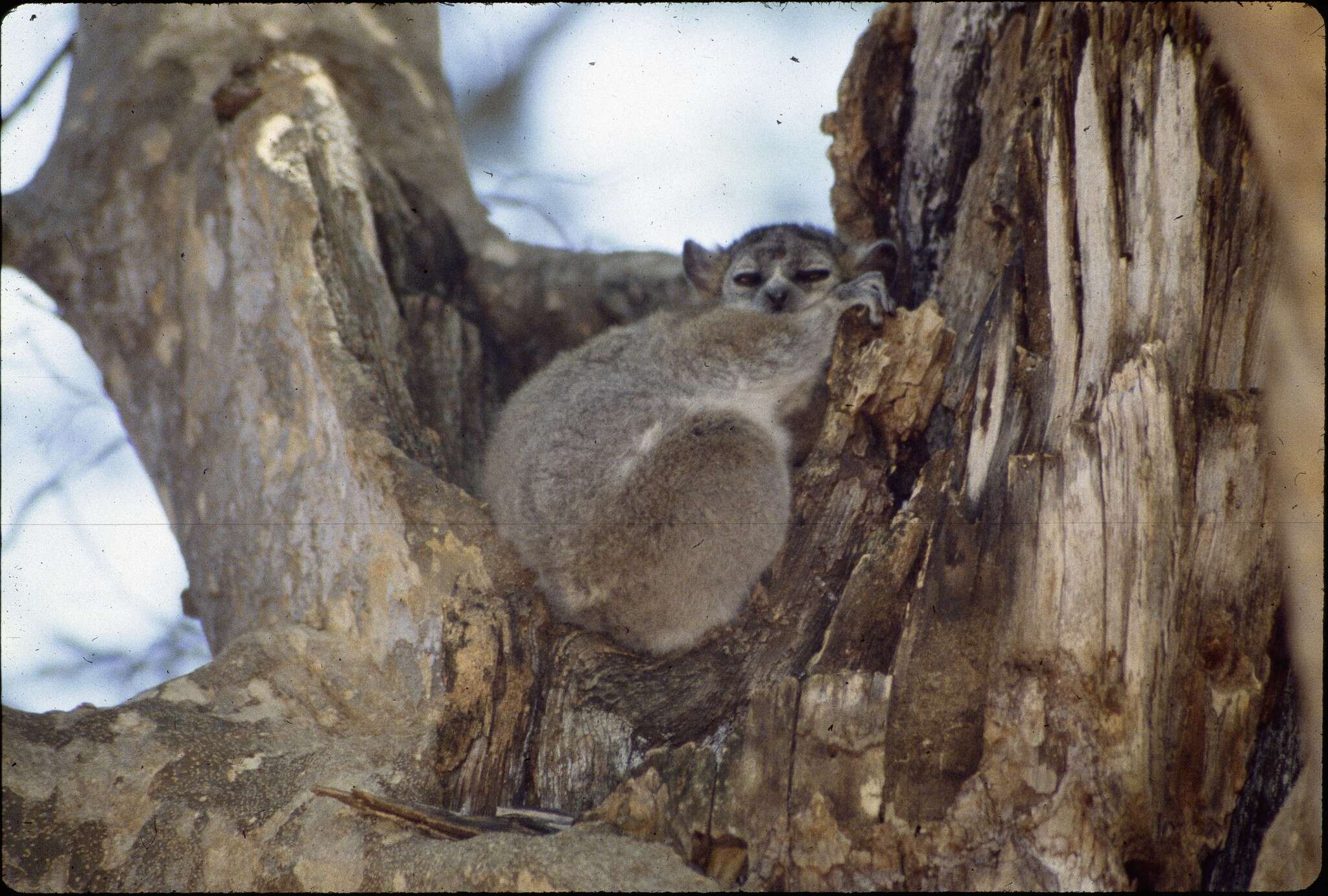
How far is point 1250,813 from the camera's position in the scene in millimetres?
2379

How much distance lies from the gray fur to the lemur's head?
58mm

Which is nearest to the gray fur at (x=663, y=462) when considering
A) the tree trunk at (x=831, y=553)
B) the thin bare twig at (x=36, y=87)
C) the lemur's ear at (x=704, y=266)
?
the tree trunk at (x=831, y=553)

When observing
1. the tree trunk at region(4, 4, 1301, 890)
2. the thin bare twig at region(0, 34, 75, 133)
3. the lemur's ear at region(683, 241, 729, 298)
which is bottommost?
the tree trunk at region(4, 4, 1301, 890)

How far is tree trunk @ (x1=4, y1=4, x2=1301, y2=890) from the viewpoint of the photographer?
242 cm

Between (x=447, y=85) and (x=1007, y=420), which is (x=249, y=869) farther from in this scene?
(x=447, y=85)

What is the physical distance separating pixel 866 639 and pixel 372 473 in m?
1.70

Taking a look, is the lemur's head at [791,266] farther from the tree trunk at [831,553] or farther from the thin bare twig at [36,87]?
the thin bare twig at [36,87]

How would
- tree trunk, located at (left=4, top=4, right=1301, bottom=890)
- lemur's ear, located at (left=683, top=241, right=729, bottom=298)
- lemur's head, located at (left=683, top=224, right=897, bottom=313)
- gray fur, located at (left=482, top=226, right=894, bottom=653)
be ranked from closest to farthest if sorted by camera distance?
tree trunk, located at (left=4, top=4, right=1301, bottom=890)
gray fur, located at (left=482, top=226, right=894, bottom=653)
lemur's head, located at (left=683, top=224, right=897, bottom=313)
lemur's ear, located at (left=683, top=241, right=729, bottom=298)

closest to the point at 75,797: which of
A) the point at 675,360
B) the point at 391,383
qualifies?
the point at 391,383

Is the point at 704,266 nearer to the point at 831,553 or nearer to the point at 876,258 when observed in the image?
the point at 876,258

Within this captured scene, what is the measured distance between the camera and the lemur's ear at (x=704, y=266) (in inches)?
199

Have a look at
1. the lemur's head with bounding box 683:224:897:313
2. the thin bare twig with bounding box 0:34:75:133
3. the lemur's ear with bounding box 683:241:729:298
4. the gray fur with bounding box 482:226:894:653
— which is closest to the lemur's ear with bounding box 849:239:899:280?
the lemur's head with bounding box 683:224:897:313

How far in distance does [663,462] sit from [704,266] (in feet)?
5.63

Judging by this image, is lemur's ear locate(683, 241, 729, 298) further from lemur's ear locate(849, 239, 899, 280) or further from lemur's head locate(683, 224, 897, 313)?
lemur's ear locate(849, 239, 899, 280)
